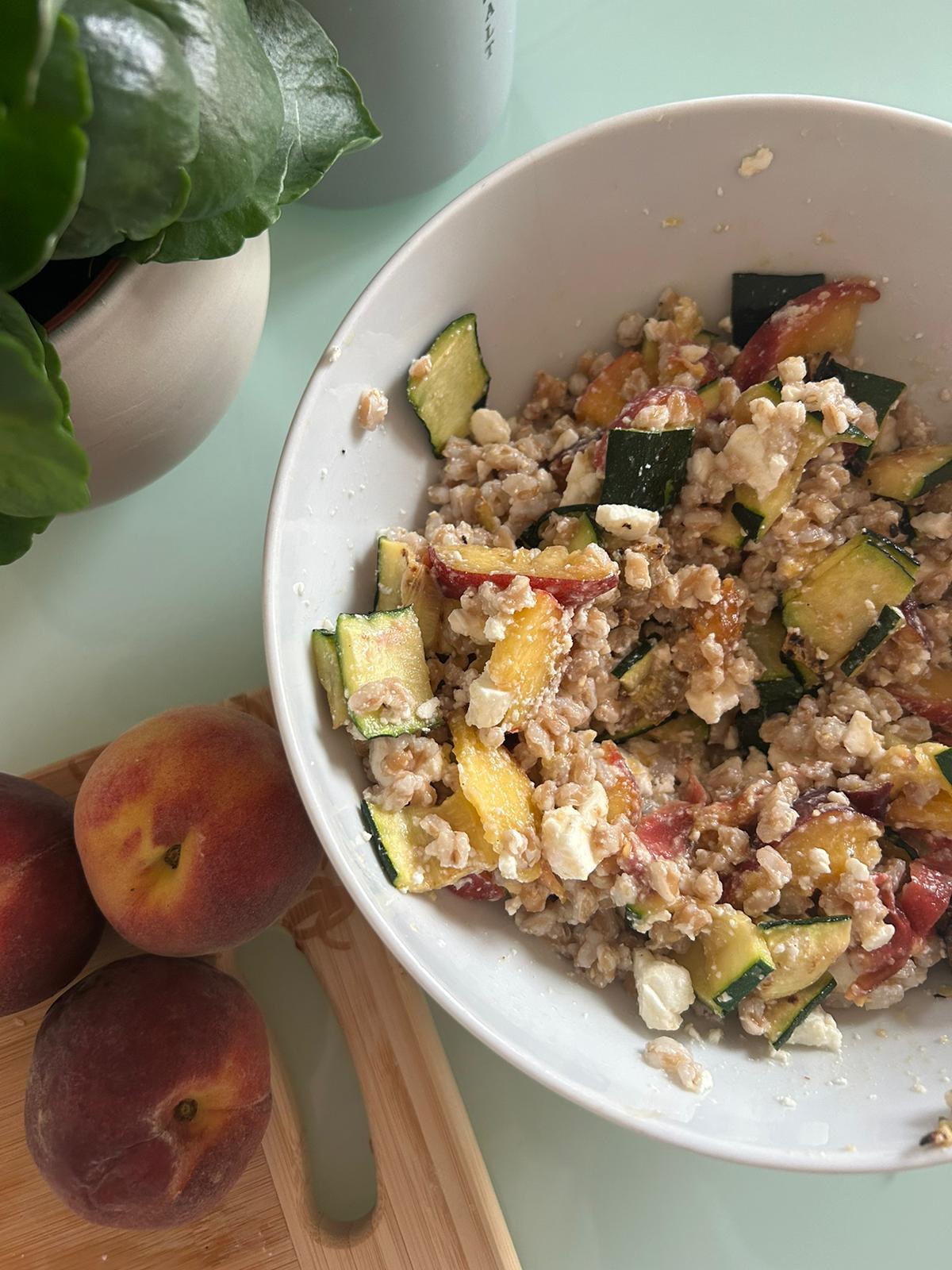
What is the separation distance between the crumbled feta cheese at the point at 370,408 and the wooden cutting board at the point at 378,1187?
37 centimetres

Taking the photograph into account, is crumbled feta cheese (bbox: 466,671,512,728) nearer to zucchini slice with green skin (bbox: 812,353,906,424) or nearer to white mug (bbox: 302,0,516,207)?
zucchini slice with green skin (bbox: 812,353,906,424)

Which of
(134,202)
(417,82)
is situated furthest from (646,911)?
(417,82)

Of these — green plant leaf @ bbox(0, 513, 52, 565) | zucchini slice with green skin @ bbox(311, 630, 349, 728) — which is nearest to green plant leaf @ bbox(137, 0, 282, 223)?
green plant leaf @ bbox(0, 513, 52, 565)

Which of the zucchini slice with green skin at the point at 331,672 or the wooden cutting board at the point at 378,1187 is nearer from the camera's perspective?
the zucchini slice with green skin at the point at 331,672

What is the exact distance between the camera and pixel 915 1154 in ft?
2.44

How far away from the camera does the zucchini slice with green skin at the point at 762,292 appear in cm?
97

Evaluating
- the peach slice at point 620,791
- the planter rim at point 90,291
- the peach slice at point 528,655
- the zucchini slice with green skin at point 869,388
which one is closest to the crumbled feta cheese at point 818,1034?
the peach slice at point 620,791

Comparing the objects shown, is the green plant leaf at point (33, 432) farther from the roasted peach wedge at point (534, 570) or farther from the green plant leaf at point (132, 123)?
the roasted peach wedge at point (534, 570)

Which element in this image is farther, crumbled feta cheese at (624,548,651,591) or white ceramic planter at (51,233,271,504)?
crumbled feta cheese at (624,548,651,591)

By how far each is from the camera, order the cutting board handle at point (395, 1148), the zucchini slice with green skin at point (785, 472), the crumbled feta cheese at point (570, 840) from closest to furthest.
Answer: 1. the crumbled feta cheese at point (570, 840)
2. the zucchini slice with green skin at point (785, 472)
3. the cutting board handle at point (395, 1148)

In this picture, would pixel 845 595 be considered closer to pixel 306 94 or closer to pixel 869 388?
pixel 869 388

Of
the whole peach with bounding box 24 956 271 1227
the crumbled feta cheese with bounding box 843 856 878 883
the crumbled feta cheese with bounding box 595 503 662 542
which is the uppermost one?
the crumbled feta cheese with bounding box 595 503 662 542

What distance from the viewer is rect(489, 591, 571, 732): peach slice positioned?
2.71ft

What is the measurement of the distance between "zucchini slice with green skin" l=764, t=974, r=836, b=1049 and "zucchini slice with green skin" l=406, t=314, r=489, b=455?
23.1 inches
